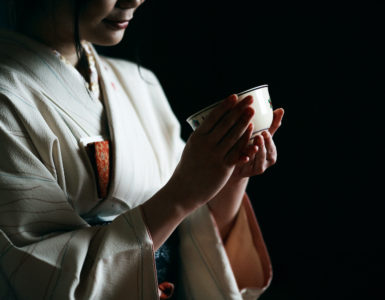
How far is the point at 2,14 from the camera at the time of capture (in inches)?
38.5

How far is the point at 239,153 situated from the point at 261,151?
0.10 metres

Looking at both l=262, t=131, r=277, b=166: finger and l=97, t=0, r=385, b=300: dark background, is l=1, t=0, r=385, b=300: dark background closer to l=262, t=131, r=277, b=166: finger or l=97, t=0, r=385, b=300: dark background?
l=97, t=0, r=385, b=300: dark background

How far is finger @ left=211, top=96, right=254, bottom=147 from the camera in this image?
0.62 m

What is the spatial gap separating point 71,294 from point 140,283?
120 millimetres

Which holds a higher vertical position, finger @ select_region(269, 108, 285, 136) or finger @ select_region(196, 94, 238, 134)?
finger @ select_region(196, 94, 238, 134)

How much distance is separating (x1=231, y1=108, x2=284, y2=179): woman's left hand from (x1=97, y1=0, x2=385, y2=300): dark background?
452mm

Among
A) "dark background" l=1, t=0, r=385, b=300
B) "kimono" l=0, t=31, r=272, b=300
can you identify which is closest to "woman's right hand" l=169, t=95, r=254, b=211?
"kimono" l=0, t=31, r=272, b=300

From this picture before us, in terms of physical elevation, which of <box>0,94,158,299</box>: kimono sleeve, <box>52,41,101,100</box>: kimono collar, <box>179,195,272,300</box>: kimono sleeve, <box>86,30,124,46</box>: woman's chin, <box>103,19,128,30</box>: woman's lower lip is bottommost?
<box>179,195,272,300</box>: kimono sleeve

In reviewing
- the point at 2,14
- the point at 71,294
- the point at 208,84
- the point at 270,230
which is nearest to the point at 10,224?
the point at 71,294

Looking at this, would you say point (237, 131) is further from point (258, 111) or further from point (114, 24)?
point (114, 24)

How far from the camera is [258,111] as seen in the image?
67 cm

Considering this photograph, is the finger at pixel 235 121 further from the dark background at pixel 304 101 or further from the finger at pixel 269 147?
the dark background at pixel 304 101

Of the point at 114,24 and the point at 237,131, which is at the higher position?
the point at 114,24

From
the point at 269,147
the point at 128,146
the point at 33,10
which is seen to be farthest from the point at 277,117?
the point at 33,10
